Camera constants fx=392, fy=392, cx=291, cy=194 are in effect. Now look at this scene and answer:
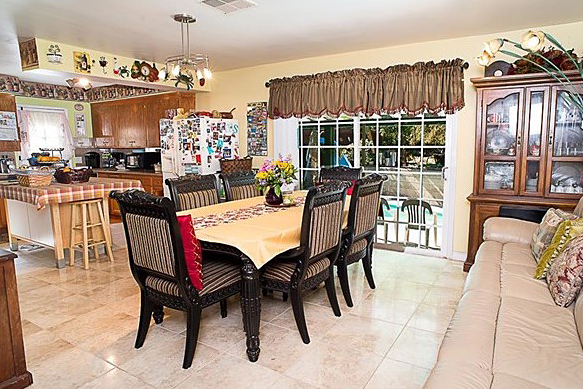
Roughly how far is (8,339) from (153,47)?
3.40m

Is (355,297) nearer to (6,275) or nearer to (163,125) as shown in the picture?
(6,275)

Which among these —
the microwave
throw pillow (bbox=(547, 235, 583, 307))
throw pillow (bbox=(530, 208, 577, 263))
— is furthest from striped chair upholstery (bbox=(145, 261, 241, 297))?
the microwave

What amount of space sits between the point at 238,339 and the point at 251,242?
0.78 m

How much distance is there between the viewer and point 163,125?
224 inches

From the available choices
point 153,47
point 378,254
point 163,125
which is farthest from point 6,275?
point 163,125

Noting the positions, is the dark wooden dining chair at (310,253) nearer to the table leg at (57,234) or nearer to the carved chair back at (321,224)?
the carved chair back at (321,224)

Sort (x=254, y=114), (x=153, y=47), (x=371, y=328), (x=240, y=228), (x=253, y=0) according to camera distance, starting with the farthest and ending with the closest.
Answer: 1. (x=254, y=114)
2. (x=153, y=47)
3. (x=253, y=0)
4. (x=371, y=328)
5. (x=240, y=228)

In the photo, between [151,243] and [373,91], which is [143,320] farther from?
[373,91]

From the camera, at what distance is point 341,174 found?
14.5 feet

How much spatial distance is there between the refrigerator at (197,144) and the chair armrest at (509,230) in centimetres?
354

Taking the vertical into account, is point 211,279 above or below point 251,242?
below

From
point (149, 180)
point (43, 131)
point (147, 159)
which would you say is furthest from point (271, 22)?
point (43, 131)

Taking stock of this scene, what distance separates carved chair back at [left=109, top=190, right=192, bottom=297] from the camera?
2109 mm

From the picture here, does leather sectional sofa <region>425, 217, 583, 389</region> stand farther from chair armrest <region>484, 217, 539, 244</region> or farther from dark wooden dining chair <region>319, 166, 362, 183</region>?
dark wooden dining chair <region>319, 166, 362, 183</region>
